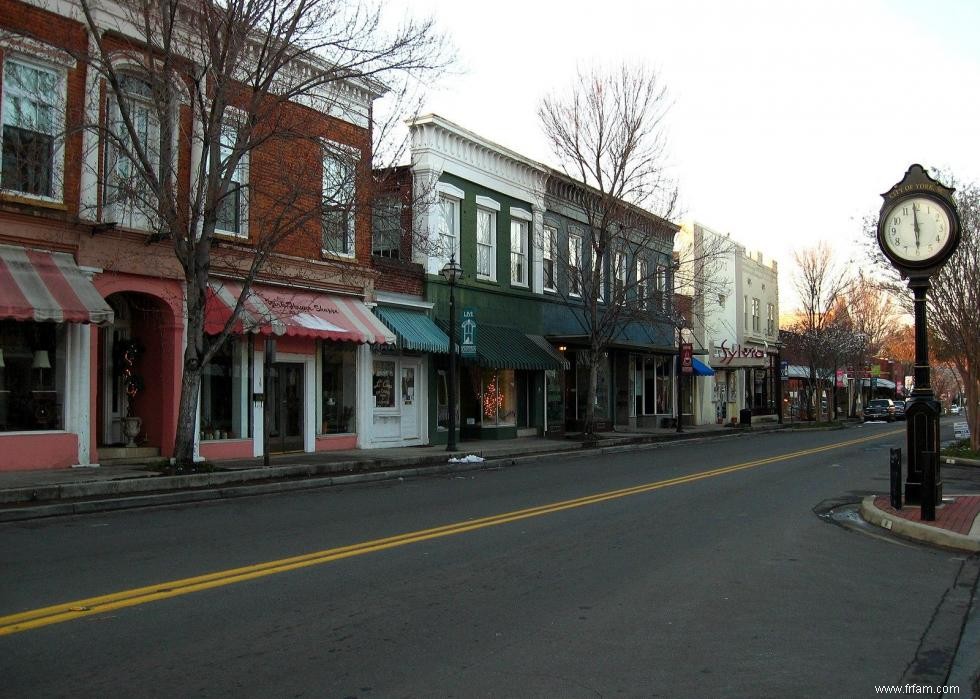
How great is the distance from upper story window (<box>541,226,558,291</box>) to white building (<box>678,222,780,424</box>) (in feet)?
29.4

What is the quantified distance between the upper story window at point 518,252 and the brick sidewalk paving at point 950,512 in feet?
54.5

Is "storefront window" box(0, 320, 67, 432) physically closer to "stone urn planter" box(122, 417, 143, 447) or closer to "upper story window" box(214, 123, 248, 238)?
"stone urn planter" box(122, 417, 143, 447)

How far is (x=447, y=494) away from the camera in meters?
13.7

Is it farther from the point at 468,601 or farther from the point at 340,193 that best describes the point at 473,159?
the point at 468,601

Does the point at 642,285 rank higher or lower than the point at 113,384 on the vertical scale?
higher

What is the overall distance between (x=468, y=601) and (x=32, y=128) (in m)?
12.9

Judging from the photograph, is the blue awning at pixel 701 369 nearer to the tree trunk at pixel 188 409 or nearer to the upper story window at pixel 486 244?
the upper story window at pixel 486 244

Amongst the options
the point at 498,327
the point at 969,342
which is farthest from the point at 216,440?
the point at 969,342

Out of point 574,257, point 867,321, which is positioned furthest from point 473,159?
point 867,321

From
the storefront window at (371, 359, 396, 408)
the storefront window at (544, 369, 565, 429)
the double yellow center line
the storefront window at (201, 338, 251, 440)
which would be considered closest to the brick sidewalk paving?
the double yellow center line

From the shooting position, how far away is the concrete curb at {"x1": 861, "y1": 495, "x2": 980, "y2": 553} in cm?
926

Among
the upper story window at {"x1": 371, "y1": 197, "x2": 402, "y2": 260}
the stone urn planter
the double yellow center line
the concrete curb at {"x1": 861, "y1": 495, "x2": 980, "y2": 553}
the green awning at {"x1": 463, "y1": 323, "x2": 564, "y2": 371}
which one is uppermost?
the upper story window at {"x1": 371, "y1": 197, "x2": 402, "y2": 260}

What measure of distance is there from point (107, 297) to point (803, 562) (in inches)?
547

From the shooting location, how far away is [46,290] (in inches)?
568
